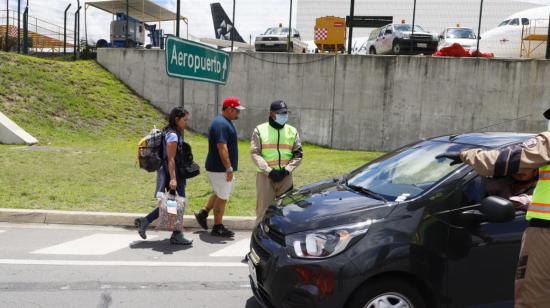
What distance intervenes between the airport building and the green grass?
9067 mm

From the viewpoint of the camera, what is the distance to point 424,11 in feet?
73.2

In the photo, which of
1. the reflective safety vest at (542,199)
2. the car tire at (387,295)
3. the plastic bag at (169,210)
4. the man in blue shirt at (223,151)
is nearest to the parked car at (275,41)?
the man in blue shirt at (223,151)

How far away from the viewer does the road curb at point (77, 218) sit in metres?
6.59

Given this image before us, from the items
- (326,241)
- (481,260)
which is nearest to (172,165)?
(326,241)

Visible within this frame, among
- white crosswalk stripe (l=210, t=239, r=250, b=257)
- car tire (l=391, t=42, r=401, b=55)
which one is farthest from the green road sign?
car tire (l=391, t=42, r=401, b=55)

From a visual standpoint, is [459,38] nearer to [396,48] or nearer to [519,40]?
[519,40]

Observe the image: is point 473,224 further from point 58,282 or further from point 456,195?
point 58,282

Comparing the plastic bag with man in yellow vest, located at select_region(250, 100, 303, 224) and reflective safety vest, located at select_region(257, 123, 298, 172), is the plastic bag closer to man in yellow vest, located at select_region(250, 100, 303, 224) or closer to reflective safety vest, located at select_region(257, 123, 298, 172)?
man in yellow vest, located at select_region(250, 100, 303, 224)

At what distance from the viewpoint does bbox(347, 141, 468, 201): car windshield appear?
11.5 feet

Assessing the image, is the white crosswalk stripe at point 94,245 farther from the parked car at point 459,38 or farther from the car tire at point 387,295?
the parked car at point 459,38

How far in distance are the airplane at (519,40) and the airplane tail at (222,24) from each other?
1067 cm

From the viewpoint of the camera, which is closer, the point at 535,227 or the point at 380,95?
the point at 535,227

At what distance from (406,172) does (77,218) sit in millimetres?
4748

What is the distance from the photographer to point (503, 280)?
322 cm
